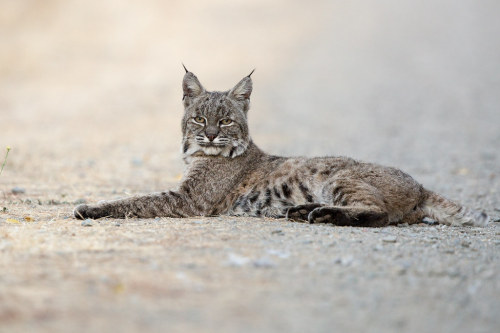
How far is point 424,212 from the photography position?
22.1ft

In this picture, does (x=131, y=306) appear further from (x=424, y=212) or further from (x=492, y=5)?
(x=492, y=5)

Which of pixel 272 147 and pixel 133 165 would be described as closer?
pixel 133 165

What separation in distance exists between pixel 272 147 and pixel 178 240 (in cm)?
851

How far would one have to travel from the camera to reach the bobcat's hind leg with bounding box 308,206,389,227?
20.0ft

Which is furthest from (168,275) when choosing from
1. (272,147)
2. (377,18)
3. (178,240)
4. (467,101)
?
(377,18)

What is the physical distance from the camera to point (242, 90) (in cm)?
762

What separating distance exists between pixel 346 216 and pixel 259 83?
18439mm

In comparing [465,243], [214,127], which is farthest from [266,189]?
[465,243]

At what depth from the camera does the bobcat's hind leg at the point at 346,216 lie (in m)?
6.09

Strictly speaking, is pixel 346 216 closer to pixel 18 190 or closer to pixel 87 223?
pixel 87 223

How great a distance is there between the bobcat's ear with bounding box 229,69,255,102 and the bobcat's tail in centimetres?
231

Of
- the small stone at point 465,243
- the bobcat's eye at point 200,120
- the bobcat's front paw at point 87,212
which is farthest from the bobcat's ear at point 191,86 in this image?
the small stone at point 465,243

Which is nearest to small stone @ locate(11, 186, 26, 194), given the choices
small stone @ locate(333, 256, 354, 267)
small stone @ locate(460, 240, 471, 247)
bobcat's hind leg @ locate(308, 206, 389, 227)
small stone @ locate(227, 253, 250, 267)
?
bobcat's hind leg @ locate(308, 206, 389, 227)

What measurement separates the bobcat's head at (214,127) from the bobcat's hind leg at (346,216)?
142 centimetres
